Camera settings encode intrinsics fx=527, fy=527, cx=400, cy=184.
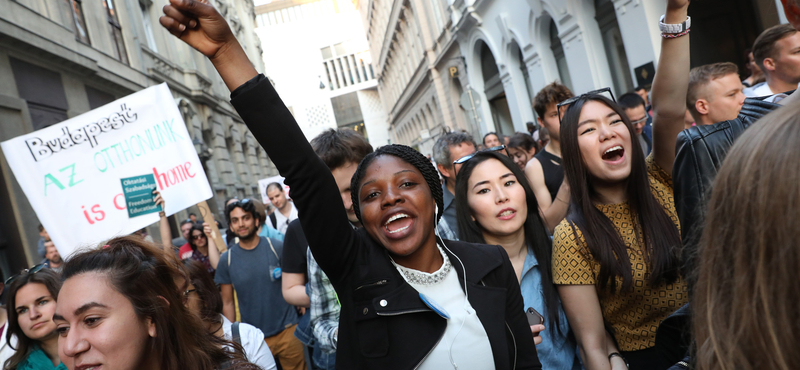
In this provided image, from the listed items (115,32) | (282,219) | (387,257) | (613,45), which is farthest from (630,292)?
(115,32)

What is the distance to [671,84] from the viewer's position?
2.08 m

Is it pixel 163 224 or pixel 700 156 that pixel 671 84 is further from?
pixel 163 224

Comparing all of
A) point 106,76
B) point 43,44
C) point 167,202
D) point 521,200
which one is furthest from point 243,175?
point 521,200

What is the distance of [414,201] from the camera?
68.8 inches

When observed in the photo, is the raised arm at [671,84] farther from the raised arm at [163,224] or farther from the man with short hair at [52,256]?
the man with short hair at [52,256]

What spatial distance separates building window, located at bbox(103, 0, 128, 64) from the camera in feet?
45.5

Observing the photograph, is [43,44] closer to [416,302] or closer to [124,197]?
[124,197]

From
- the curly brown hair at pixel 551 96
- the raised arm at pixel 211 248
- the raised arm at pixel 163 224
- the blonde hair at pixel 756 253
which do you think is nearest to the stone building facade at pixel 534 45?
the curly brown hair at pixel 551 96

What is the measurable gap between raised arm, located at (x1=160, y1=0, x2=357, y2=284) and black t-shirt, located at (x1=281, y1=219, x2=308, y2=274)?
152 centimetres

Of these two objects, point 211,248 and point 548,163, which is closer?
point 548,163

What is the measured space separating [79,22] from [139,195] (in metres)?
9.03

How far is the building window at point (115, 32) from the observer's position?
45.5 feet

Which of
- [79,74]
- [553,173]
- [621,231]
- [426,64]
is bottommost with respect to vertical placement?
[621,231]

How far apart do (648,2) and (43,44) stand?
1060cm
